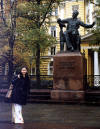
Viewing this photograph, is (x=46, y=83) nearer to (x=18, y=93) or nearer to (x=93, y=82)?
(x=93, y=82)

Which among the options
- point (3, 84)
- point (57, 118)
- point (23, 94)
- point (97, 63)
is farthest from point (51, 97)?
point (97, 63)

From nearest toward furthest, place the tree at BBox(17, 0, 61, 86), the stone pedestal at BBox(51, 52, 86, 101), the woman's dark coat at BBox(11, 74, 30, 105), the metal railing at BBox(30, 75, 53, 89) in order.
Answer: the woman's dark coat at BBox(11, 74, 30, 105) < the stone pedestal at BBox(51, 52, 86, 101) < the metal railing at BBox(30, 75, 53, 89) < the tree at BBox(17, 0, 61, 86)

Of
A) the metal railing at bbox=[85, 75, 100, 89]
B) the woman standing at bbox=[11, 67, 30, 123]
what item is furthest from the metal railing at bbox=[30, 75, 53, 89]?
the woman standing at bbox=[11, 67, 30, 123]

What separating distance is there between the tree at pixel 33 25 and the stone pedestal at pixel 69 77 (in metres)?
5.87

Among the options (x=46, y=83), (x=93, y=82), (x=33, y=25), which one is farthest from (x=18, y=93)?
(x=33, y=25)

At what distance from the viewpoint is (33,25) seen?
20.7 metres

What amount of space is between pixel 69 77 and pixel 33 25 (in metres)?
10.1

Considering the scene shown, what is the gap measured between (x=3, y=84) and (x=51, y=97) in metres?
Result: 7.77

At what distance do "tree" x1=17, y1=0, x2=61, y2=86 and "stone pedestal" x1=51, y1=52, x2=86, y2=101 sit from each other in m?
5.87

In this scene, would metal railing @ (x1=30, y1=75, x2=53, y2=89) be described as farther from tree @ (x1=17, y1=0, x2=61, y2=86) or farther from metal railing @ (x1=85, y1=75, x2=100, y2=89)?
metal railing @ (x1=85, y1=75, x2=100, y2=89)

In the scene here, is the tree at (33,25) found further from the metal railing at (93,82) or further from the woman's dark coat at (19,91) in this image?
the woman's dark coat at (19,91)

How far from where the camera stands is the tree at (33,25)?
62.1 ft

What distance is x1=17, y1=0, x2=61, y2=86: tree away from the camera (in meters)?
18.9

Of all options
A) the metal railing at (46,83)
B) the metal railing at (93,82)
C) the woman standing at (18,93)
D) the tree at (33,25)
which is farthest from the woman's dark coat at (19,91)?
the tree at (33,25)
